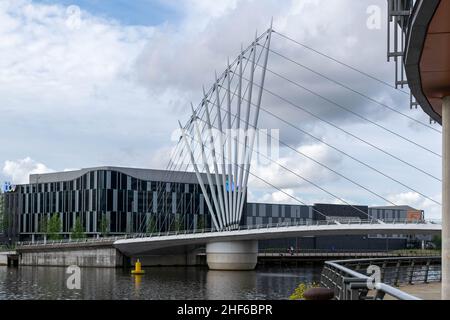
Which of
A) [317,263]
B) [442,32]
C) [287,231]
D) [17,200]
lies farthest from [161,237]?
[442,32]

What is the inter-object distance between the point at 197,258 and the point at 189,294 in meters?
47.6

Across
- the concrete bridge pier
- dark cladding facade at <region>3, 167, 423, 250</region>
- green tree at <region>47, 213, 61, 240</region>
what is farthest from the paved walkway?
green tree at <region>47, 213, 61, 240</region>

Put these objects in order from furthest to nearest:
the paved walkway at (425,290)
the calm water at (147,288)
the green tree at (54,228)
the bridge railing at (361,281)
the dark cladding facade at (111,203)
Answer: the dark cladding facade at (111,203) < the green tree at (54,228) < the calm water at (147,288) < the paved walkway at (425,290) < the bridge railing at (361,281)

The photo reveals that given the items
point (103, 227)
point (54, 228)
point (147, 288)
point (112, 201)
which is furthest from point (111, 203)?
point (147, 288)

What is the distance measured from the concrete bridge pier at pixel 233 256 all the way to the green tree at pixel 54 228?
3096 cm

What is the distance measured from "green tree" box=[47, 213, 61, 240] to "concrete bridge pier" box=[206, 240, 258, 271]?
31.0 m

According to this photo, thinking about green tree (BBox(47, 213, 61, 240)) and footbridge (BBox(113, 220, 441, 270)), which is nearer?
footbridge (BBox(113, 220, 441, 270))

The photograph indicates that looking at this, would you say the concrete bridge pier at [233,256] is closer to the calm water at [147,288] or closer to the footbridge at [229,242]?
the footbridge at [229,242]

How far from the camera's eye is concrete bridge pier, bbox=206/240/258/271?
264ft

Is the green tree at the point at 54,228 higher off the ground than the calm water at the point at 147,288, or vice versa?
the green tree at the point at 54,228

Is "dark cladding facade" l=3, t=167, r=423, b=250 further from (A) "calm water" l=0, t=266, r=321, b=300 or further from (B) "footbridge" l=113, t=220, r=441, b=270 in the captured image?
Result: (A) "calm water" l=0, t=266, r=321, b=300

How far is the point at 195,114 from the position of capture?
301 feet

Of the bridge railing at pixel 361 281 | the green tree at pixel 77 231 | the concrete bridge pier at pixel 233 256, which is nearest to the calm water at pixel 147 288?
the concrete bridge pier at pixel 233 256

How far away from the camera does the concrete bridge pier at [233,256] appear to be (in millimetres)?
80438
